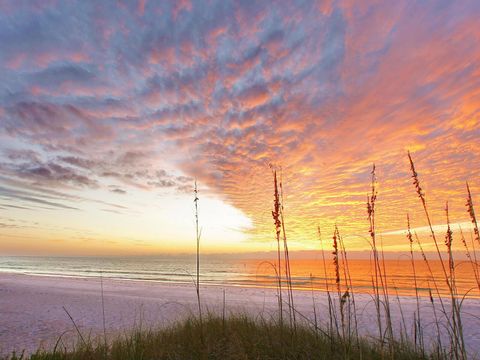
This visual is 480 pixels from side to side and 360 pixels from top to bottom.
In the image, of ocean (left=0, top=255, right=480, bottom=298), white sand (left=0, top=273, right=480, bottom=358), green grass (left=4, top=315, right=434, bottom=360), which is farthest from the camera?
ocean (left=0, top=255, right=480, bottom=298)

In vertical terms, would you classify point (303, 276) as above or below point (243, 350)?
below

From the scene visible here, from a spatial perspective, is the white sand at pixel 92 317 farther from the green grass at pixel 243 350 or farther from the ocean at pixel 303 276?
the green grass at pixel 243 350

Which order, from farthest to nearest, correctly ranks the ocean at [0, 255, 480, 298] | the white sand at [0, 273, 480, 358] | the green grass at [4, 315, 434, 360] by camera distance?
1. the ocean at [0, 255, 480, 298]
2. the white sand at [0, 273, 480, 358]
3. the green grass at [4, 315, 434, 360]

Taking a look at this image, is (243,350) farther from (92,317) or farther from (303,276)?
(303,276)

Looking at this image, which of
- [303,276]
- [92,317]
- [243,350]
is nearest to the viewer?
[243,350]

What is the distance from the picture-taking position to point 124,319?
49.0 feet

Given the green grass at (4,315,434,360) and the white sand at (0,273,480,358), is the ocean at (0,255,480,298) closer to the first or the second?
the green grass at (4,315,434,360)

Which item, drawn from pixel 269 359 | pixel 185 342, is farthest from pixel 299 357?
pixel 185 342

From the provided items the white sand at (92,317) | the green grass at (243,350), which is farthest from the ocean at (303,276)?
the white sand at (92,317)

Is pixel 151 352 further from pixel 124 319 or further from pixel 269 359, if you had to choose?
pixel 124 319

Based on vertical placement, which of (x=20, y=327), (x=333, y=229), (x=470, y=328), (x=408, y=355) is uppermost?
(x=333, y=229)

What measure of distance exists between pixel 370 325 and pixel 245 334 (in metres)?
9.96

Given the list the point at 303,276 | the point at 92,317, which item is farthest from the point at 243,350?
the point at 303,276

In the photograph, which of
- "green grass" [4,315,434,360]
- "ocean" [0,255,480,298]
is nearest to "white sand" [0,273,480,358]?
"ocean" [0,255,480,298]
